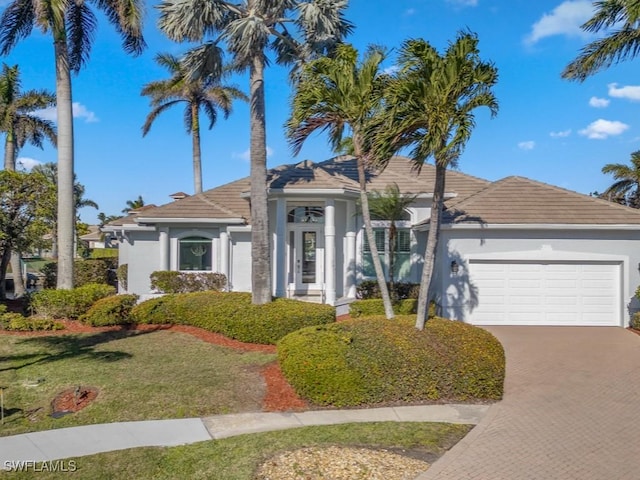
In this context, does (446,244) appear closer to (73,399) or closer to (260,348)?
(260,348)

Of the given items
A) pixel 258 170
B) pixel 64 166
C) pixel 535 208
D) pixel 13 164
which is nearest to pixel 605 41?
pixel 535 208

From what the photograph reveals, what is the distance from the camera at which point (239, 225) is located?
16906 millimetres

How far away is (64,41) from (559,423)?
17.6 meters

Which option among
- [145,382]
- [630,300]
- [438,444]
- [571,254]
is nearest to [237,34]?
[145,382]

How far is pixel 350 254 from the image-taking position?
16.3 meters

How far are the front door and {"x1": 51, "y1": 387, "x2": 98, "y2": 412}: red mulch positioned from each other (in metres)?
9.35

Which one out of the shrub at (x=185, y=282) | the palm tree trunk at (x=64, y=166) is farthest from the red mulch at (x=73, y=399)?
the shrub at (x=185, y=282)

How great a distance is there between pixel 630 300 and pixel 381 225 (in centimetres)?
840

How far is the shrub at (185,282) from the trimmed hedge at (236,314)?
2.66 m

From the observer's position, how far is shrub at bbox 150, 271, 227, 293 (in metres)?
16.6

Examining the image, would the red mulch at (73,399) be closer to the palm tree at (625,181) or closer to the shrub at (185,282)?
the shrub at (185,282)

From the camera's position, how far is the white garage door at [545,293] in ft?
A: 46.3

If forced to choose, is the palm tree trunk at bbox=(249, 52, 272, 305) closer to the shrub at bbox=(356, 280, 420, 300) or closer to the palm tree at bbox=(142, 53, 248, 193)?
the shrub at bbox=(356, 280, 420, 300)

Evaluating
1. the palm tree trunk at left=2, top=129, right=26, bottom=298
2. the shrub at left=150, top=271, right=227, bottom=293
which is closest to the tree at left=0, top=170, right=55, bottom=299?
the palm tree trunk at left=2, top=129, right=26, bottom=298
